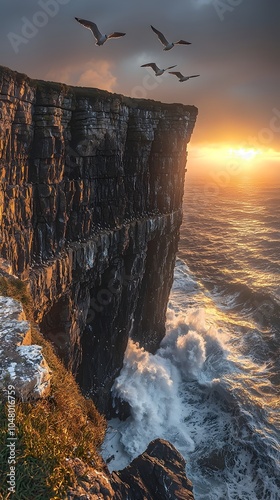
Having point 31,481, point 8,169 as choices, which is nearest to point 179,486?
point 31,481

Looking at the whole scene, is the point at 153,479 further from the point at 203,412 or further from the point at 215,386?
the point at 215,386

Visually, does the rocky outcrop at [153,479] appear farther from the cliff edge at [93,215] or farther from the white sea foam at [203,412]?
the white sea foam at [203,412]

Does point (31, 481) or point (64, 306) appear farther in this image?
point (64, 306)

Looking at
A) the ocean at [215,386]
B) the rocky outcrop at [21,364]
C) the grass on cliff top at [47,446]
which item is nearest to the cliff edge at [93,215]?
the ocean at [215,386]

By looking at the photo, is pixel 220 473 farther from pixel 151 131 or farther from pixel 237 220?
pixel 237 220

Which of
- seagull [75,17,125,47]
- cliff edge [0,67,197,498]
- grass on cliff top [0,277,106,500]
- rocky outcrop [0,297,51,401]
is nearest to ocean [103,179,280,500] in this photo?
cliff edge [0,67,197,498]

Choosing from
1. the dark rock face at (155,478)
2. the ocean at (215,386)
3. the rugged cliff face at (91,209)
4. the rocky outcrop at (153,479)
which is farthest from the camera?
the ocean at (215,386)

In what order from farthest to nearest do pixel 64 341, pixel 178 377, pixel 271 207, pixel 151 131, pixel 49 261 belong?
pixel 271 207 < pixel 178 377 < pixel 151 131 < pixel 64 341 < pixel 49 261
